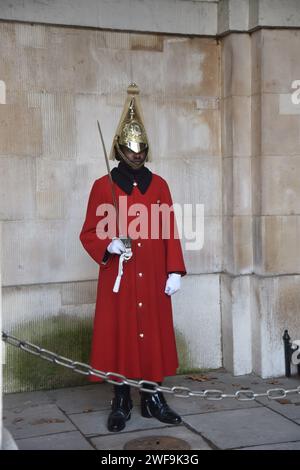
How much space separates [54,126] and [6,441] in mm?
3111

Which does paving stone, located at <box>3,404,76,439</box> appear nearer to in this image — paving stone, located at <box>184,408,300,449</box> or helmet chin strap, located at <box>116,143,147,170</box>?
paving stone, located at <box>184,408,300,449</box>

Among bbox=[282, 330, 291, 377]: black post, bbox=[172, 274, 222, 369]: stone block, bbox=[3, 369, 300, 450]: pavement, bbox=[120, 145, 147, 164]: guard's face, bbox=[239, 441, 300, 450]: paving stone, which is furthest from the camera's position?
bbox=[172, 274, 222, 369]: stone block

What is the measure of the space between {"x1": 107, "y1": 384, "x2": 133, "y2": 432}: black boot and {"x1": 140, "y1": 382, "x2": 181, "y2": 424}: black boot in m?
0.12

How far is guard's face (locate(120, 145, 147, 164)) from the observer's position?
5434 mm

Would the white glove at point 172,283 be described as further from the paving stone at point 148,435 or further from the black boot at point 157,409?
the paving stone at point 148,435

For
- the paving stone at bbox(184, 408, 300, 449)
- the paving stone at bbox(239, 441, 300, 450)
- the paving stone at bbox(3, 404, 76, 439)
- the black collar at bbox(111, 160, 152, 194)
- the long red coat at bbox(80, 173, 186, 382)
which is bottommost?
the paving stone at bbox(239, 441, 300, 450)

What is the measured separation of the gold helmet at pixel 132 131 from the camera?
17.7ft

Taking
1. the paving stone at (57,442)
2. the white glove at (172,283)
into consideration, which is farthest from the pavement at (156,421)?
the white glove at (172,283)

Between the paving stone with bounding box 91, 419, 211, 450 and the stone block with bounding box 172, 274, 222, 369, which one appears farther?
the stone block with bounding box 172, 274, 222, 369

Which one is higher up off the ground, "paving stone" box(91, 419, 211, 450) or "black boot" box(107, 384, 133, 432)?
"black boot" box(107, 384, 133, 432)

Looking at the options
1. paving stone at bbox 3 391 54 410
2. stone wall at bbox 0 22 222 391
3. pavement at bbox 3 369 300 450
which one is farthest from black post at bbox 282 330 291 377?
paving stone at bbox 3 391 54 410

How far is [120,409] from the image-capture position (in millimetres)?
5559

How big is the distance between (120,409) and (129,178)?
163 cm
